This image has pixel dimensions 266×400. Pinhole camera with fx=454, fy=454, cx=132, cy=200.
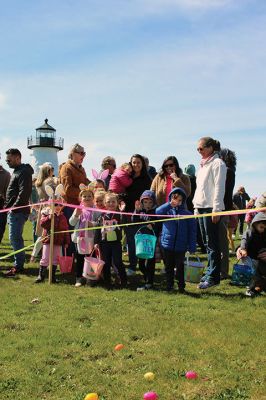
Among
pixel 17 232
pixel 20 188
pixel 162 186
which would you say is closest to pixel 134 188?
pixel 162 186

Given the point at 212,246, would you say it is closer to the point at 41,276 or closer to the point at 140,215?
the point at 140,215

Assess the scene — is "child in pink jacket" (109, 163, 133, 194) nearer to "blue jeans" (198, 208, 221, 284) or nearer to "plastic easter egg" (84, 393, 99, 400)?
"blue jeans" (198, 208, 221, 284)

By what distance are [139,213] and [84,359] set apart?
3.48 meters

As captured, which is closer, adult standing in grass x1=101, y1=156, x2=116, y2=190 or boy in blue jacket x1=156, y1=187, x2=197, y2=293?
boy in blue jacket x1=156, y1=187, x2=197, y2=293

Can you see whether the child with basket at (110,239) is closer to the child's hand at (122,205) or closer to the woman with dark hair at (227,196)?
the child's hand at (122,205)

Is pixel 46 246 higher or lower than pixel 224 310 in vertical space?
higher

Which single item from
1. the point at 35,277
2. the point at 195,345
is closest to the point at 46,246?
the point at 35,277

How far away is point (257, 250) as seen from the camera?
6.34m

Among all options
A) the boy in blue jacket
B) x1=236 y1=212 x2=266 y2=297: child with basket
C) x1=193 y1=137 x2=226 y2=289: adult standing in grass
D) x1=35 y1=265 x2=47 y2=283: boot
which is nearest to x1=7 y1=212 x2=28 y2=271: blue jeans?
x1=35 y1=265 x2=47 y2=283: boot

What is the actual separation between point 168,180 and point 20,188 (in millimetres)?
2570

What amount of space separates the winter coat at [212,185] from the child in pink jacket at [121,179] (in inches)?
62.5

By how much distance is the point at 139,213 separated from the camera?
722 centimetres

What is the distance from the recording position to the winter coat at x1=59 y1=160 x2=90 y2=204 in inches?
309

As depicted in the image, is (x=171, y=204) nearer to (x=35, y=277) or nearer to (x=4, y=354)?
(x=35, y=277)
